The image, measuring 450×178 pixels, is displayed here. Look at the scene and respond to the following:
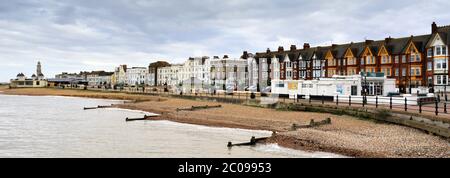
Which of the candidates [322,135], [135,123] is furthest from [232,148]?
[135,123]

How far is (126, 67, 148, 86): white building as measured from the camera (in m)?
176

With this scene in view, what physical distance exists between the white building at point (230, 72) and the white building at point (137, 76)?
2711 inches

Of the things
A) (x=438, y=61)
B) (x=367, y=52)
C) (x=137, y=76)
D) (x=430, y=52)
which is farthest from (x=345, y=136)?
(x=137, y=76)

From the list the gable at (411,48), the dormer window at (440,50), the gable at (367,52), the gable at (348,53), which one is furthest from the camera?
the gable at (348,53)

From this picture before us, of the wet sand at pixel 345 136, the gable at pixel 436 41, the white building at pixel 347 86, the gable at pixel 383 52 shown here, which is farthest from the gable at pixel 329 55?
the wet sand at pixel 345 136

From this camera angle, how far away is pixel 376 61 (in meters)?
72.8

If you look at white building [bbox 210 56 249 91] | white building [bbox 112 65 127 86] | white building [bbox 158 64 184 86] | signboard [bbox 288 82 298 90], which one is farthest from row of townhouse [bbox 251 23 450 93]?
white building [bbox 112 65 127 86]

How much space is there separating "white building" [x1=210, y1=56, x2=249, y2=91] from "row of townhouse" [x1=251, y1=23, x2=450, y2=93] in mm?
4622

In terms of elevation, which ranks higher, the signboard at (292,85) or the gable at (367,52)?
the gable at (367,52)

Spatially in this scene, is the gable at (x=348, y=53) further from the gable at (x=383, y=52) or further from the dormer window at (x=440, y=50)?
the dormer window at (x=440, y=50)

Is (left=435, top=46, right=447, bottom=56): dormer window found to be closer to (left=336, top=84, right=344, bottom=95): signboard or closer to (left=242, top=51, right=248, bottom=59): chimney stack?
(left=336, top=84, right=344, bottom=95): signboard

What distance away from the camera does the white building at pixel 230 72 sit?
105 metres
